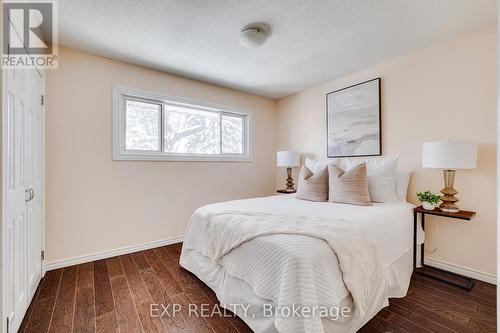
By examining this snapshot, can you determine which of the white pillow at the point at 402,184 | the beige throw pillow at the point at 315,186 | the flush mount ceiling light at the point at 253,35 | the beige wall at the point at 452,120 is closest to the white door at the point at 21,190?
the flush mount ceiling light at the point at 253,35

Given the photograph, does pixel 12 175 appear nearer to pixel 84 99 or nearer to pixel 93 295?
pixel 93 295

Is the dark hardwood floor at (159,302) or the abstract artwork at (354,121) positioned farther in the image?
the abstract artwork at (354,121)

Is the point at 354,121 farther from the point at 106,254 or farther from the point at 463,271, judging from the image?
the point at 106,254

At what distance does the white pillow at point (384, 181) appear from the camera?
2439 millimetres

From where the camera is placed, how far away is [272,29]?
2.12 metres

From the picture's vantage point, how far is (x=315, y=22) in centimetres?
202

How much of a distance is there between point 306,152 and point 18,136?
3.39 metres

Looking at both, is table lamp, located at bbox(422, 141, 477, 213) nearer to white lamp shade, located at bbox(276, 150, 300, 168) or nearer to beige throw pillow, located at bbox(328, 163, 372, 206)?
beige throw pillow, located at bbox(328, 163, 372, 206)

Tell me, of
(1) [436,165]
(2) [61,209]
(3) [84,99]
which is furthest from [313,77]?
(2) [61,209]

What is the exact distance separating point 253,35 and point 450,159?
206 cm

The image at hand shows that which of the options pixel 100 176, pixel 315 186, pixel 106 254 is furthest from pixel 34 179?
pixel 315 186

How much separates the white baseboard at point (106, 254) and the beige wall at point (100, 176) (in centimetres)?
5

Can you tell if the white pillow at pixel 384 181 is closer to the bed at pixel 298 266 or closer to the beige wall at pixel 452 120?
the bed at pixel 298 266

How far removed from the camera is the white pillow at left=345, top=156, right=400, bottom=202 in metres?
2.44
